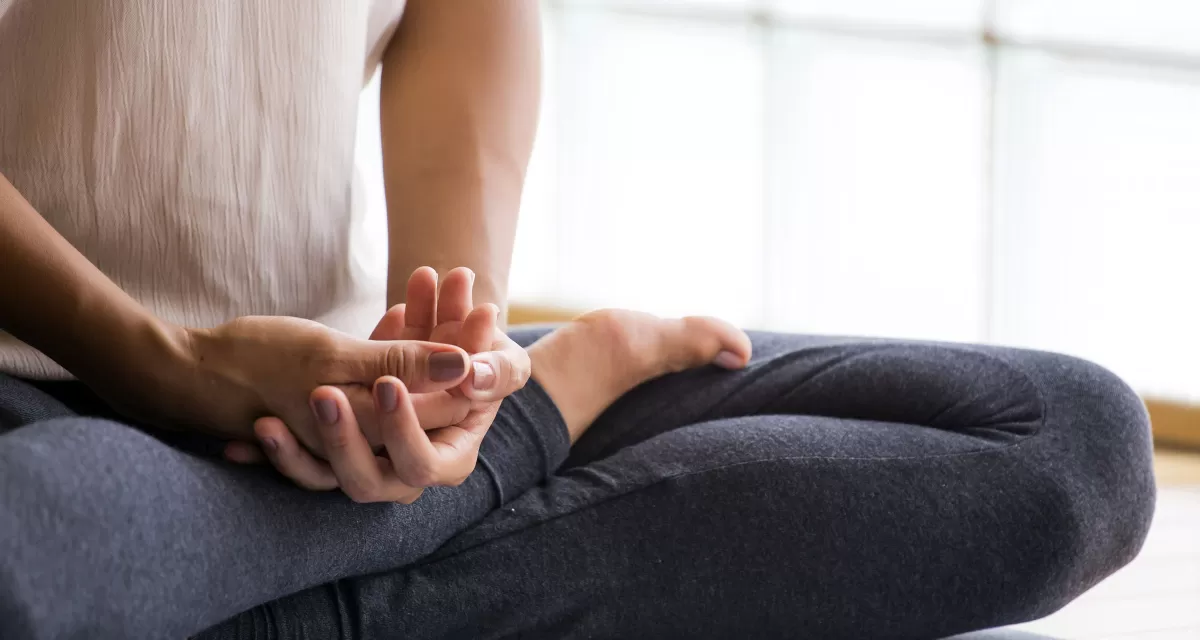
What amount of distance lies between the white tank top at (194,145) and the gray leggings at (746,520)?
0.43ft

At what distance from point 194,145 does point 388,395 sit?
385 mm

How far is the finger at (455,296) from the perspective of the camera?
0.84 m

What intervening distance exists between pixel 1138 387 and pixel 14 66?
2.12m

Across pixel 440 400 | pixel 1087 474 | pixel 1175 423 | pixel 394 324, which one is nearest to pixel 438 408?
pixel 440 400

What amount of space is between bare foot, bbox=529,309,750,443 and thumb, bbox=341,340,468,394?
30cm

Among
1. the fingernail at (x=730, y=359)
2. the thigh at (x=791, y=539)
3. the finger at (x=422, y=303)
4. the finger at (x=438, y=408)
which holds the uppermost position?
the finger at (x=422, y=303)

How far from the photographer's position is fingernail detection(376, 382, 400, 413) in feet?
2.29

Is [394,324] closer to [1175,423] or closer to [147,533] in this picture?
[147,533]

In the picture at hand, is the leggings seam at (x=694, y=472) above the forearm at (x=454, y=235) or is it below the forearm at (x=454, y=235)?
below

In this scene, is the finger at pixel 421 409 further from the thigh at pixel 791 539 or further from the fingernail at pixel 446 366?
the thigh at pixel 791 539

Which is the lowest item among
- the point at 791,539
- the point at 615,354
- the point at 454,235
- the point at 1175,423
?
the point at 1175,423

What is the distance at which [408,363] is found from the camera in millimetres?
741

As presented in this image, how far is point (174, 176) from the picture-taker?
959 millimetres

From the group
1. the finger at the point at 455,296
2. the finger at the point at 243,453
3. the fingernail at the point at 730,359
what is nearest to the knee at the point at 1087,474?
the fingernail at the point at 730,359
